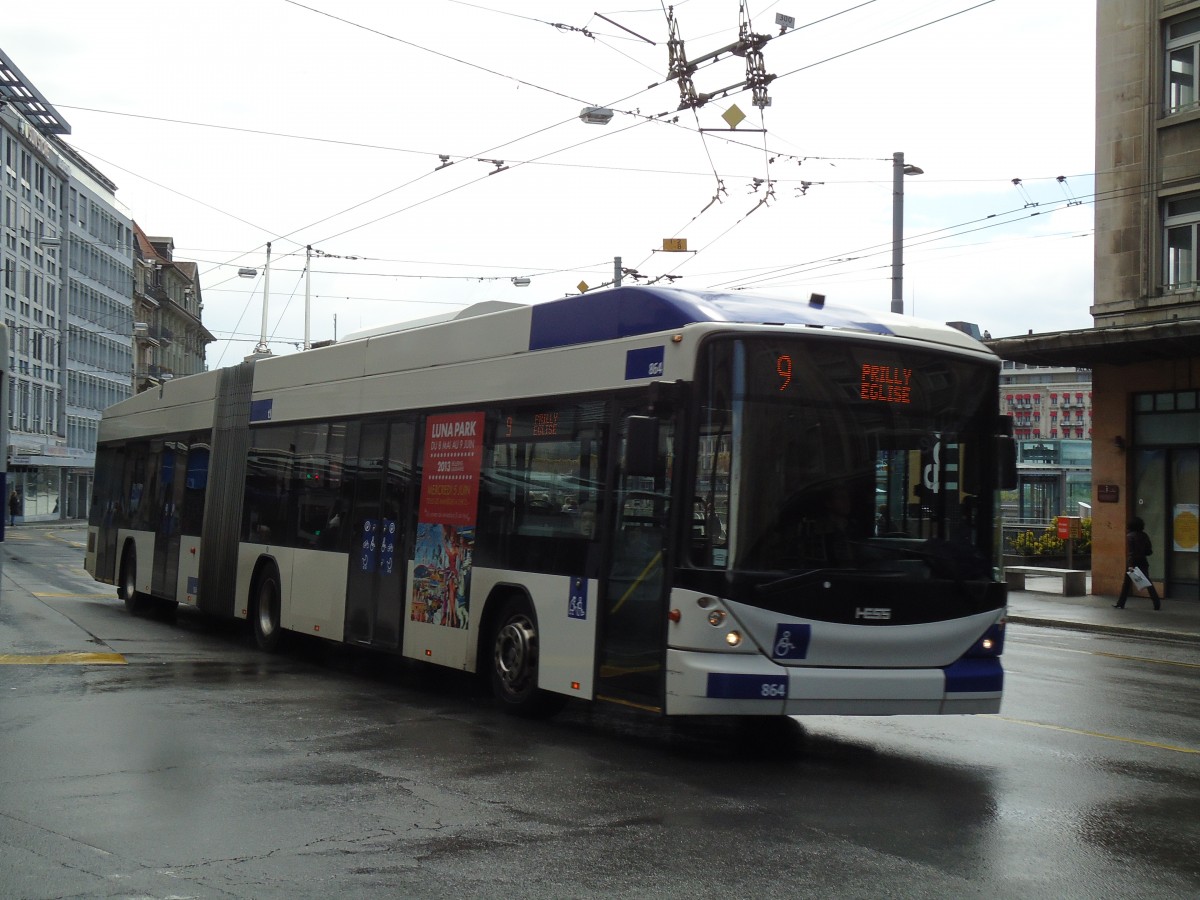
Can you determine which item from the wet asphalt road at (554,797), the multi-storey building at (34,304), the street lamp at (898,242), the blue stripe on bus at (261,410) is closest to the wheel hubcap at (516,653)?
the wet asphalt road at (554,797)

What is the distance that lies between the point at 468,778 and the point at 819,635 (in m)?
2.28

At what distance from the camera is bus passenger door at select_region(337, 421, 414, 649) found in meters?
12.2

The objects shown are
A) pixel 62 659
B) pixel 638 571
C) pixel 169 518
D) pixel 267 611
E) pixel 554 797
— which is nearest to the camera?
pixel 554 797

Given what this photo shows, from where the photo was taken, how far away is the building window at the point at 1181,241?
2608 centimetres

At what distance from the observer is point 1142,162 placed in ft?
87.6

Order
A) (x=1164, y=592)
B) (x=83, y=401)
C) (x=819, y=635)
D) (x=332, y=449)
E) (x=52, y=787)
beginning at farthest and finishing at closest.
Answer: (x=83, y=401) < (x=1164, y=592) < (x=332, y=449) < (x=819, y=635) < (x=52, y=787)

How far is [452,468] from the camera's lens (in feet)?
37.7

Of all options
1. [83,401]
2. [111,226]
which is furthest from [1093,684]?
[111,226]

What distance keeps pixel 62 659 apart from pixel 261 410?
367cm

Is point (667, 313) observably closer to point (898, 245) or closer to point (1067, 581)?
point (898, 245)

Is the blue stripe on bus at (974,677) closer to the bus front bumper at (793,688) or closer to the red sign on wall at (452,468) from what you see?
the bus front bumper at (793,688)

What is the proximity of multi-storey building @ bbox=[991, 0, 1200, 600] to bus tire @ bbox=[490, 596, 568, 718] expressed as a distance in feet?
57.3

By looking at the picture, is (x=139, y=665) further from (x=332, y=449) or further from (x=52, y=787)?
(x=52, y=787)

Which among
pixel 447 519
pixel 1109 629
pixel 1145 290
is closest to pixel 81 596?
pixel 447 519
